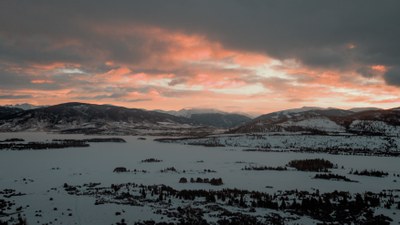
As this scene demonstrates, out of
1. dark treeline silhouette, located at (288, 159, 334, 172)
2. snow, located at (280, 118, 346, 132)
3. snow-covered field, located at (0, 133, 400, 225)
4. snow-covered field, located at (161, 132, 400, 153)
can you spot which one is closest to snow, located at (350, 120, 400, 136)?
snow, located at (280, 118, 346, 132)

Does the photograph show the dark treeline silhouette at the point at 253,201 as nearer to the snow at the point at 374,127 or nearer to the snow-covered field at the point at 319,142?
the snow-covered field at the point at 319,142

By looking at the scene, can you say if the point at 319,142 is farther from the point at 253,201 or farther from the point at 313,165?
the point at 253,201

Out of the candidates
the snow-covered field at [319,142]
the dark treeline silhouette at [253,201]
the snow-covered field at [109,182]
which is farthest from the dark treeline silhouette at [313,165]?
the snow-covered field at [319,142]

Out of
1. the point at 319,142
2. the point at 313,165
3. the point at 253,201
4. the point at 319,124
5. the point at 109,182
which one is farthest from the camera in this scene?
the point at 319,124

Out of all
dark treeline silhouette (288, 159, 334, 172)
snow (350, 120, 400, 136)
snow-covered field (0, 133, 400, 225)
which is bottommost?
snow-covered field (0, 133, 400, 225)

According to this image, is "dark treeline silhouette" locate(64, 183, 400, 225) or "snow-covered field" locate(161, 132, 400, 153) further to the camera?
"snow-covered field" locate(161, 132, 400, 153)

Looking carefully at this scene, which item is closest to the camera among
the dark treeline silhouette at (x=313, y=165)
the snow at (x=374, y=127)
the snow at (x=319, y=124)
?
the dark treeline silhouette at (x=313, y=165)

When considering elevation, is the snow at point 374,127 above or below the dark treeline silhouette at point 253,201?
above

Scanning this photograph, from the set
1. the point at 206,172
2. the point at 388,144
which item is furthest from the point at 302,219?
the point at 388,144

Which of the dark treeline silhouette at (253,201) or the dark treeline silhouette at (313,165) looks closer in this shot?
the dark treeline silhouette at (253,201)

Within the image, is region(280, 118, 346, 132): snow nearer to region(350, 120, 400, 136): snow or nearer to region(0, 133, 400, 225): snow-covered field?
region(350, 120, 400, 136): snow

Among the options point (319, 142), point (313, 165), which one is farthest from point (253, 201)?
point (319, 142)

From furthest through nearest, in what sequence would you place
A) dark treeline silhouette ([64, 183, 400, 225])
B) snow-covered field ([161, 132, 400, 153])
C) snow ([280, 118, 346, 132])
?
snow ([280, 118, 346, 132]) < snow-covered field ([161, 132, 400, 153]) < dark treeline silhouette ([64, 183, 400, 225])
